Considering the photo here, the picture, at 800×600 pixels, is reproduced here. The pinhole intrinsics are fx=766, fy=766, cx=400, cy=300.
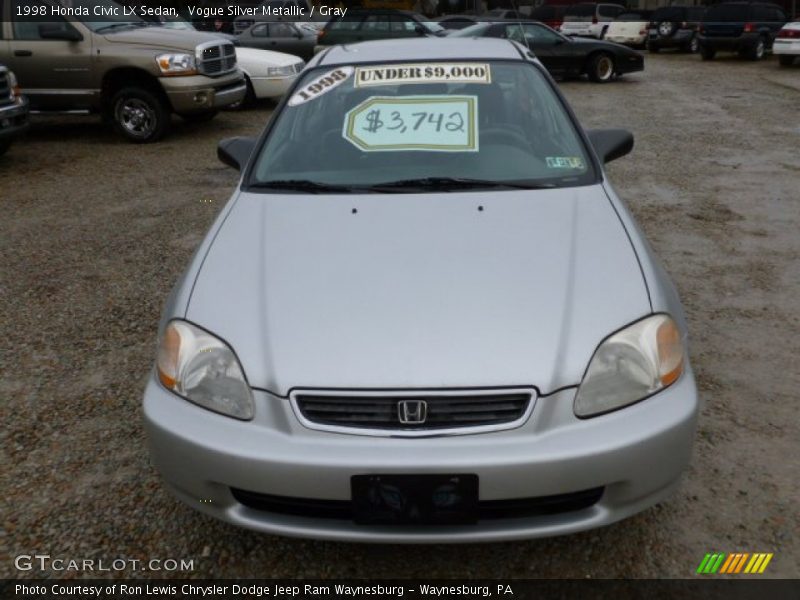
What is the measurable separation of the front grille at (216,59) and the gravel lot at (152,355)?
47.3 inches

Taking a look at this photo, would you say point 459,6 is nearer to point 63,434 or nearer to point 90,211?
point 90,211

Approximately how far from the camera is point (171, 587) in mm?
2363

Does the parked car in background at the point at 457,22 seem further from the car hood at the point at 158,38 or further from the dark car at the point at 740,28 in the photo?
the car hood at the point at 158,38

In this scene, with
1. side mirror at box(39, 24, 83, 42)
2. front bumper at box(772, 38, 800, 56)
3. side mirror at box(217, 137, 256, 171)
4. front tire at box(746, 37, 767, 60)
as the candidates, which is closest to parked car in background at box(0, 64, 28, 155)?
side mirror at box(39, 24, 83, 42)

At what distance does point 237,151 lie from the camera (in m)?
3.63

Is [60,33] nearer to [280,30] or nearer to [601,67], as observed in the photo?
[280,30]

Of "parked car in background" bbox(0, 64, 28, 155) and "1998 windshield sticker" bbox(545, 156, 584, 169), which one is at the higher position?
"1998 windshield sticker" bbox(545, 156, 584, 169)

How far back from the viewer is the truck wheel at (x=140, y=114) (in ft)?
30.8

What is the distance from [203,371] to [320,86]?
1.78 metres

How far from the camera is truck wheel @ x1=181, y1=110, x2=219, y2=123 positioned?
32.5 ft

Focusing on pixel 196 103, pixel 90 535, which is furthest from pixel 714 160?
pixel 90 535

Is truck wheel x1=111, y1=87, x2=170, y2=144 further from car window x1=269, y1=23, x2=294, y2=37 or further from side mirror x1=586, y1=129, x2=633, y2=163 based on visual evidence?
side mirror x1=586, y1=129, x2=633, y2=163

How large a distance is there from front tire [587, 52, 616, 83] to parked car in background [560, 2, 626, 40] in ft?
27.1

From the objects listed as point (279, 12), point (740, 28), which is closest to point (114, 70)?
point (279, 12)
